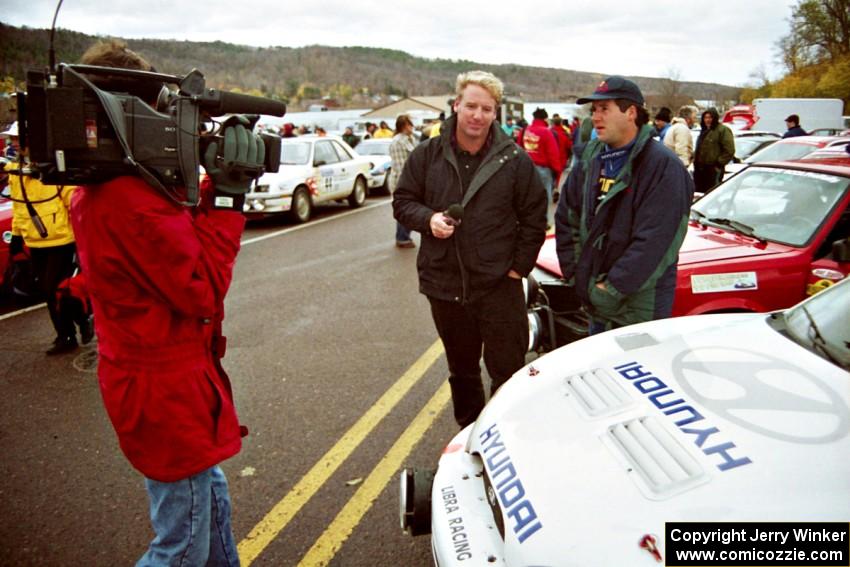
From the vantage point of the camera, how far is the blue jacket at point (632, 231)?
2.86 metres

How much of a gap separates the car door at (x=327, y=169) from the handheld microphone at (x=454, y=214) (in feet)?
29.0

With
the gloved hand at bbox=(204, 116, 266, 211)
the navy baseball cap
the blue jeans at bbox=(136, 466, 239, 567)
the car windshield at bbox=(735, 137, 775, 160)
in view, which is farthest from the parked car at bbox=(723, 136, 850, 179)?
the blue jeans at bbox=(136, 466, 239, 567)

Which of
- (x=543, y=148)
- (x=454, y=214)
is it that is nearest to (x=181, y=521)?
(x=454, y=214)

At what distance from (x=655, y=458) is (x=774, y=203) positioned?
3.46m

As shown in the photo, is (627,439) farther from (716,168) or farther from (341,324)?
(716,168)

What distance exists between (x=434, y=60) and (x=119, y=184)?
153821 millimetres

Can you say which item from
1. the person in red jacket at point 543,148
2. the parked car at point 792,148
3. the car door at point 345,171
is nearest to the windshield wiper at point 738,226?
the person in red jacket at point 543,148

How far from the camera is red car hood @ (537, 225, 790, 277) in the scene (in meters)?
3.70

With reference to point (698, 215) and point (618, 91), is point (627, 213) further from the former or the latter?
point (698, 215)

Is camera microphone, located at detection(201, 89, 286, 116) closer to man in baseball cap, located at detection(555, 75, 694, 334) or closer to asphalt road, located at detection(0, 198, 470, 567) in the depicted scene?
man in baseball cap, located at detection(555, 75, 694, 334)

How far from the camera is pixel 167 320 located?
1751mm

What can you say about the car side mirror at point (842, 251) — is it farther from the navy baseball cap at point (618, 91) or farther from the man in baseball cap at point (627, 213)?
the navy baseball cap at point (618, 91)

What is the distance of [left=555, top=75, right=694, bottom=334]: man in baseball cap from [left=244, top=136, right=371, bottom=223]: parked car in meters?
7.34

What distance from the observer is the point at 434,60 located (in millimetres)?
145375
